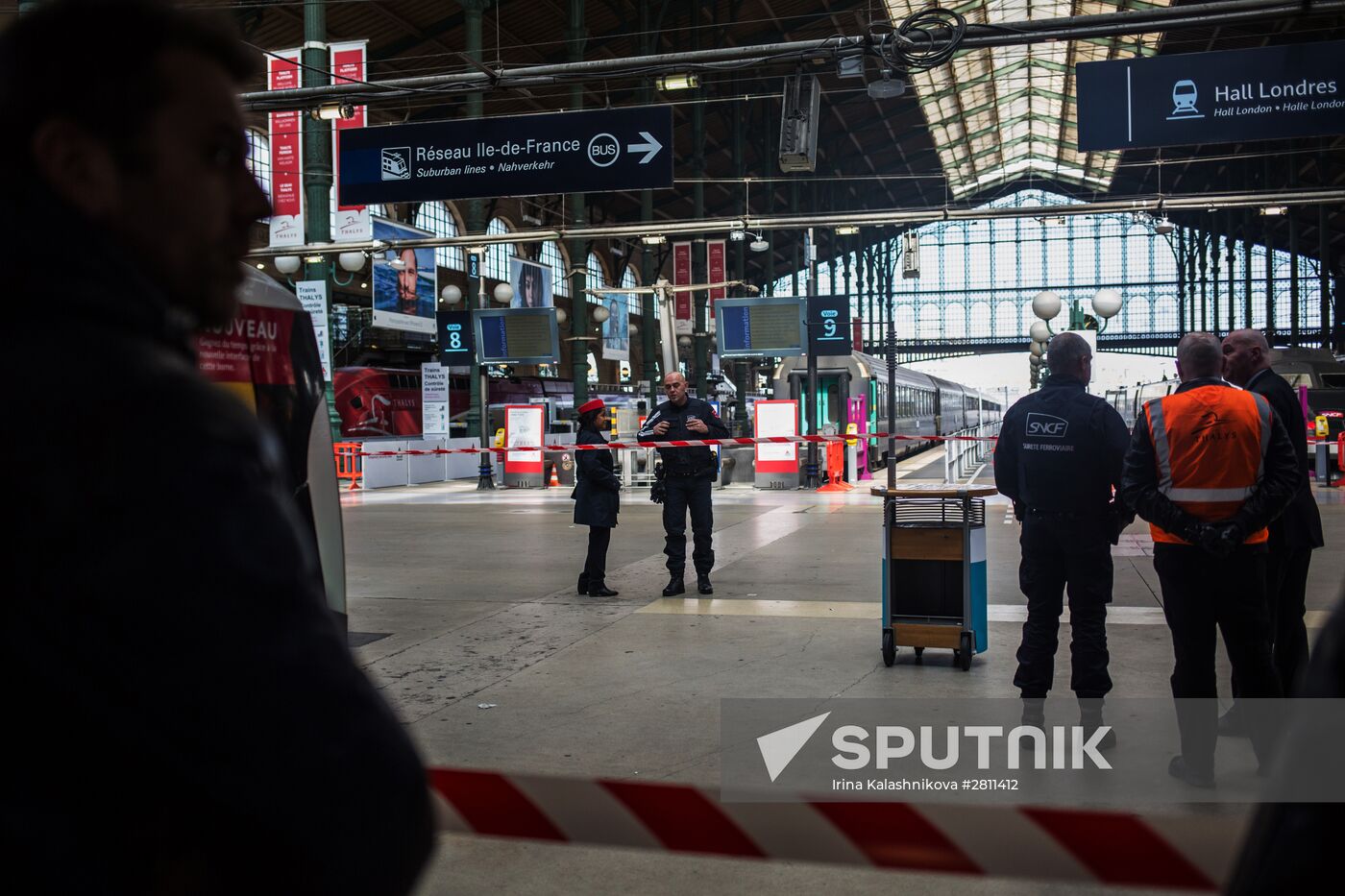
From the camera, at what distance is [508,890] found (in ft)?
13.0

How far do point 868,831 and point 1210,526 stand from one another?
12.4 feet

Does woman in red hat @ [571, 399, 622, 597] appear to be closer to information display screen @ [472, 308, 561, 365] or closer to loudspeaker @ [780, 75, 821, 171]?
loudspeaker @ [780, 75, 821, 171]

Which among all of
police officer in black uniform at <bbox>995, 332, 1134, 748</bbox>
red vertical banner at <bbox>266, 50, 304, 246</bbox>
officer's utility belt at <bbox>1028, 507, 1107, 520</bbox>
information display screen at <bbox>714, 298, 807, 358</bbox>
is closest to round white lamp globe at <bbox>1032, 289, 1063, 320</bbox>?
information display screen at <bbox>714, 298, 807, 358</bbox>

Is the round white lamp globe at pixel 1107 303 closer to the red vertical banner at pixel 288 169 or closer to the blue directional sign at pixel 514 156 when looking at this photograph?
the blue directional sign at pixel 514 156

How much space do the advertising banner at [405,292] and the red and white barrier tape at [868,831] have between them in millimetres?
24389

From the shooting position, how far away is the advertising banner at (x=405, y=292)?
1057 inches

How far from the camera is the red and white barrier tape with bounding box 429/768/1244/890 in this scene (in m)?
1.61

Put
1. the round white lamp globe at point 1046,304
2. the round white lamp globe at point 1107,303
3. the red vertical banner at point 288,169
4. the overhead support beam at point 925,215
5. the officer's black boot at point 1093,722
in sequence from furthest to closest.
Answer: the round white lamp globe at point 1046,304 → the round white lamp globe at point 1107,303 → the red vertical banner at point 288,169 → the overhead support beam at point 925,215 → the officer's black boot at point 1093,722

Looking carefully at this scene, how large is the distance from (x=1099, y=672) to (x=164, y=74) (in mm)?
5428

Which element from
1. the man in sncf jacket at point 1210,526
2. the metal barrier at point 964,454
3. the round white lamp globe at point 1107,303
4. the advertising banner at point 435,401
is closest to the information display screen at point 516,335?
the advertising banner at point 435,401

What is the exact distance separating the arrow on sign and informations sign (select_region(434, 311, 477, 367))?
1368 centimetres

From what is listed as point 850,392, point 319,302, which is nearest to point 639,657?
point 319,302

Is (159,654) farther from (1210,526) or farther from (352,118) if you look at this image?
(352,118)

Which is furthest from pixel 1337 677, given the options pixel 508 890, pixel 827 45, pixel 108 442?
pixel 827 45
